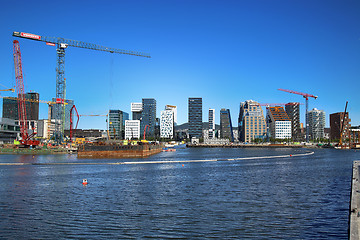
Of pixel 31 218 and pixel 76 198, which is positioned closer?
pixel 31 218

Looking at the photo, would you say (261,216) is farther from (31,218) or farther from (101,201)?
(31,218)

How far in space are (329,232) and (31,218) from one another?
2100 centimetres

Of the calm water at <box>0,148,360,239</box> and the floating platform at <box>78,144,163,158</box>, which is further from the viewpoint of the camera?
the floating platform at <box>78,144,163,158</box>

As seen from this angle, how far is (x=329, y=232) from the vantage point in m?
19.9

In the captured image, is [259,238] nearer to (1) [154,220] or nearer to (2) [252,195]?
(1) [154,220]

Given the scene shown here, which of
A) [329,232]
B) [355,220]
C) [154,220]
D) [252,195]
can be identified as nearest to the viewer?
[355,220]

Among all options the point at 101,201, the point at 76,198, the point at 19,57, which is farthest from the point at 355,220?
the point at 19,57

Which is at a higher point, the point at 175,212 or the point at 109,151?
the point at 109,151

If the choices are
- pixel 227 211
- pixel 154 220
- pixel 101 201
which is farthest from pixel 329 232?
pixel 101 201

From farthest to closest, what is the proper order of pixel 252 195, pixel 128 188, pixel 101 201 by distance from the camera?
pixel 128 188 < pixel 252 195 < pixel 101 201

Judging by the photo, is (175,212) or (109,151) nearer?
(175,212)

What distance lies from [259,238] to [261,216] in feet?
18.3

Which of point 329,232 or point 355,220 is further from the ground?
point 355,220

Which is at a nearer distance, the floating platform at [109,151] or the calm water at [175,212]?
the calm water at [175,212]
